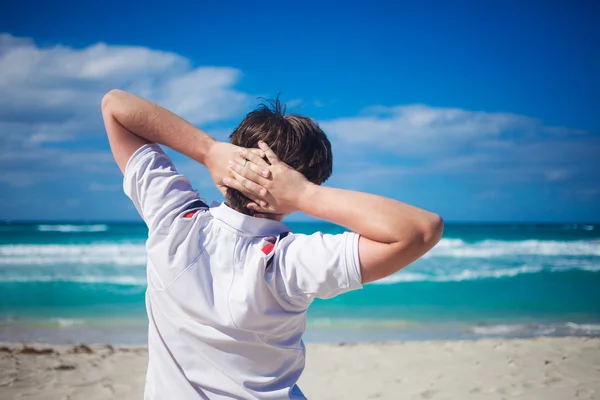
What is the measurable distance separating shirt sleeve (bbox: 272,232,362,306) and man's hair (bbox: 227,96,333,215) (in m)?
0.23

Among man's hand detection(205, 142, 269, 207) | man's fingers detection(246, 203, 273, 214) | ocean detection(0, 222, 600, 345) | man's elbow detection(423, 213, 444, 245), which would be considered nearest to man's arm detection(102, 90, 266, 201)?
man's hand detection(205, 142, 269, 207)

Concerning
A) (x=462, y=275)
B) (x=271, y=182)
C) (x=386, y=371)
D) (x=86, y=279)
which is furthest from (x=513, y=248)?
(x=271, y=182)

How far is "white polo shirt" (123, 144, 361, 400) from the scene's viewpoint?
3.95 ft

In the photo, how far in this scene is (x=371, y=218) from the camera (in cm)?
116

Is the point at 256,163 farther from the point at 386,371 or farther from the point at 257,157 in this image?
the point at 386,371

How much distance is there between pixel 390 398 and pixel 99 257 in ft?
53.0

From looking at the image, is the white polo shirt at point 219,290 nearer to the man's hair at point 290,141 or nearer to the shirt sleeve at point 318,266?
the shirt sleeve at point 318,266

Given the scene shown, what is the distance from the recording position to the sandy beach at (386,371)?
17.1ft

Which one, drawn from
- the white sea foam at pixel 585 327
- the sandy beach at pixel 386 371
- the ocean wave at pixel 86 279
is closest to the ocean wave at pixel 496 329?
the white sea foam at pixel 585 327

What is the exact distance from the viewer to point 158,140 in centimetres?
140

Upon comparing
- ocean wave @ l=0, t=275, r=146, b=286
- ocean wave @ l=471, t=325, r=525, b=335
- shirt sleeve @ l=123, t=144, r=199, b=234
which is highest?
shirt sleeve @ l=123, t=144, r=199, b=234

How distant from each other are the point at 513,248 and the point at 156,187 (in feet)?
80.1

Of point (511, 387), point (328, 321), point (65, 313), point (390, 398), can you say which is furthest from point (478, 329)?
point (65, 313)

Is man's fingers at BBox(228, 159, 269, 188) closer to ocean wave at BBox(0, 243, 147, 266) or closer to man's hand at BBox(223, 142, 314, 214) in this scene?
man's hand at BBox(223, 142, 314, 214)
